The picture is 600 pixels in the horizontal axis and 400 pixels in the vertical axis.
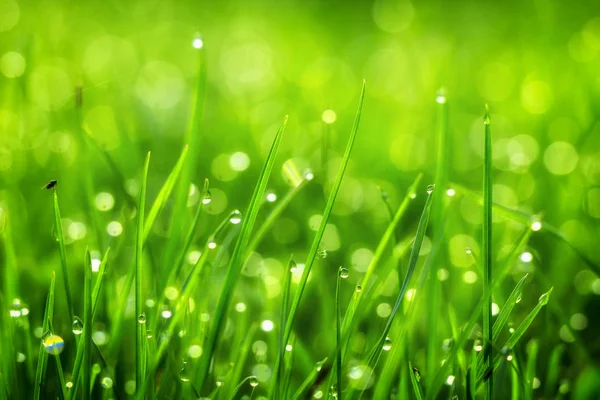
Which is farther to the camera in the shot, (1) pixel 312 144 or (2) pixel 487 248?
(1) pixel 312 144

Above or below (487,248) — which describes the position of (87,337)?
below

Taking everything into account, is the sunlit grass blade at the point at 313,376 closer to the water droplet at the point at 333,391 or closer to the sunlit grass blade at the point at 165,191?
the water droplet at the point at 333,391

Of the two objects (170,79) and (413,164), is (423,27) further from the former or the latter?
(413,164)

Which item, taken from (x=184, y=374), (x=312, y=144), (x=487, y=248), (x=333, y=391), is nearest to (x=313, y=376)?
(x=333, y=391)

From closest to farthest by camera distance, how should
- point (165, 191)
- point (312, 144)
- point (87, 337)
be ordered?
point (87, 337) → point (165, 191) → point (312, 144)

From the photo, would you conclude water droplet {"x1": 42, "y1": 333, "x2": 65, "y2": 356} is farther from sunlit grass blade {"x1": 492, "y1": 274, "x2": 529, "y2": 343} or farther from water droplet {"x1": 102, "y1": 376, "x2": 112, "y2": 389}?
sunlit grass blade {"x1": 492, "y1": 274, "x2": 529, "y2": 343}

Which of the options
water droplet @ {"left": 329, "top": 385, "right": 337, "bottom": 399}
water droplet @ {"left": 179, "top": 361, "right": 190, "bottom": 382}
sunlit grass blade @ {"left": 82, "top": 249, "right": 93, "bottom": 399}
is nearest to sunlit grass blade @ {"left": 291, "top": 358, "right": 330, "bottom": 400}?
water droplet @ {"left": 329, "top": 385, "right": 337, "bottom": 399}

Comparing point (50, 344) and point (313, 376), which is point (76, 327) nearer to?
point (50, 344)

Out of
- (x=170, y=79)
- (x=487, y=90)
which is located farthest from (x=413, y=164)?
(x=170, y=79)

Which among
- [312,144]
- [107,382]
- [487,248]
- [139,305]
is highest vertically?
[312,144]
